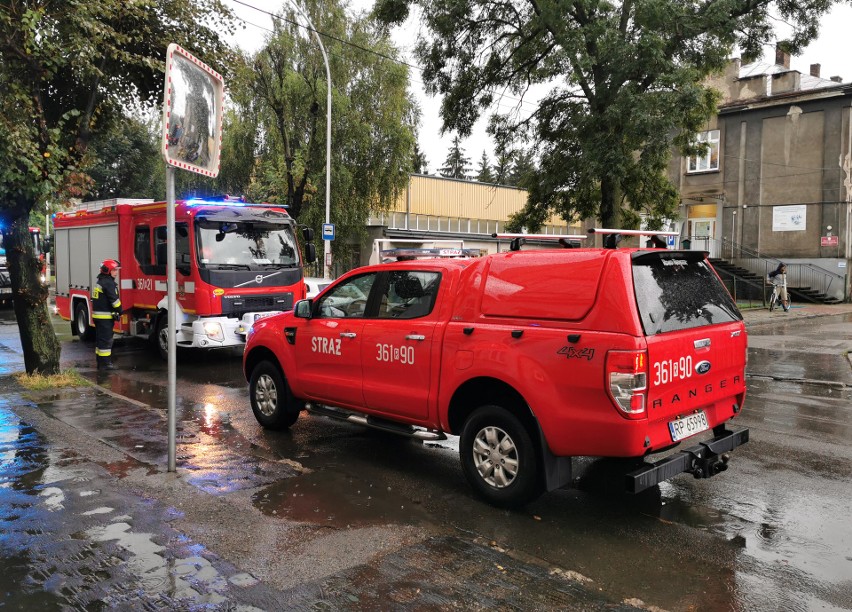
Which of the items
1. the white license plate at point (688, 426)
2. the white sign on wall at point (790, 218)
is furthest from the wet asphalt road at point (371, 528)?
the white sign on wall at point (790, 218)

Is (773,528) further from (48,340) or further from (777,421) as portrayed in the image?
(48,340)

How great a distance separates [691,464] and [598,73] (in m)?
11.2

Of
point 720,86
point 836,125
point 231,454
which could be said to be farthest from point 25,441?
point 720,86

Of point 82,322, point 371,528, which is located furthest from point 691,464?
point 82,322

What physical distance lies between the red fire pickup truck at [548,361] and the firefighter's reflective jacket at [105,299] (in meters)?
6.93

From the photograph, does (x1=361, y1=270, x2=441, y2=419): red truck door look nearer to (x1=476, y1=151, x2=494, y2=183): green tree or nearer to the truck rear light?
the truck rear light

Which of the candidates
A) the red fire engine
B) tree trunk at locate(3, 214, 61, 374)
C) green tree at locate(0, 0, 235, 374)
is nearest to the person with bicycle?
the red fire engine

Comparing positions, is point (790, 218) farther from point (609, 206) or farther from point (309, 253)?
point (309, 253)

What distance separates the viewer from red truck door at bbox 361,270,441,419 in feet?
18.0

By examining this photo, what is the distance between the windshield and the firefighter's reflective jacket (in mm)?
1775

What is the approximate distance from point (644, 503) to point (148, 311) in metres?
10.2

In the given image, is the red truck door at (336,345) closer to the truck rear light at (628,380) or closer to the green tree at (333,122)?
the truck rear light at (628,380)

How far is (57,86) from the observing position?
10344 mm

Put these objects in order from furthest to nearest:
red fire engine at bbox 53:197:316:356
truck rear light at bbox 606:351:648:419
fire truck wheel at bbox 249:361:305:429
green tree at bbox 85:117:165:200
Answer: green tree at bbox 85:117:165:200
red fire engine at bbox 53:197:316:356
fire truck wheel at bbox 249:361:305:429
truck rear light at bbox 606:351:648:419
